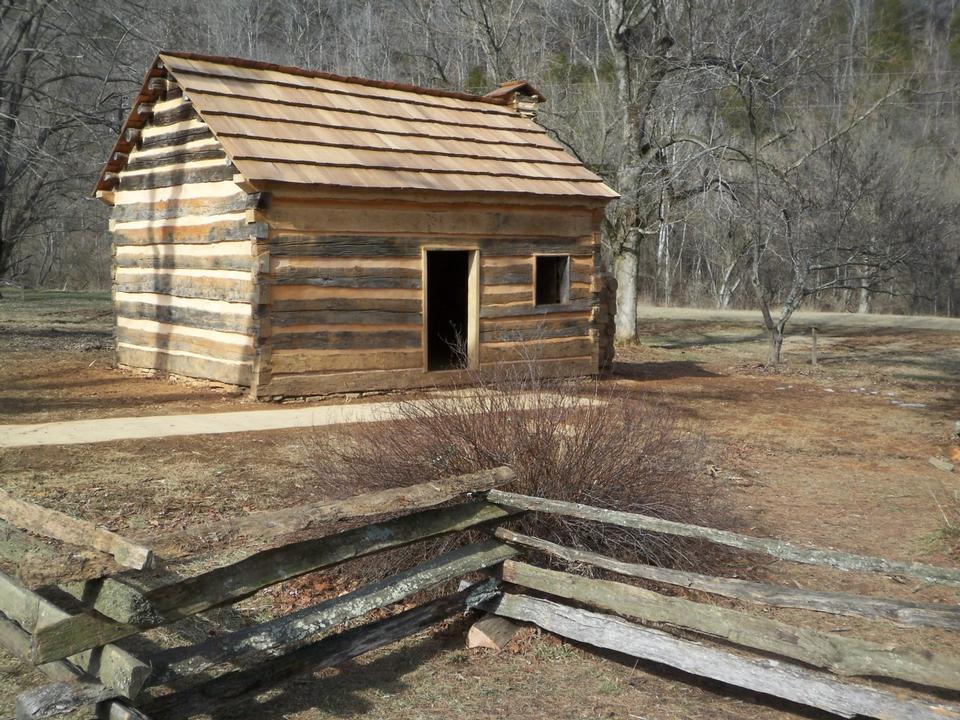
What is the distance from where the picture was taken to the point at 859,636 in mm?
5441

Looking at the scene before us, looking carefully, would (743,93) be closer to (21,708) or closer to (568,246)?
(568,246)

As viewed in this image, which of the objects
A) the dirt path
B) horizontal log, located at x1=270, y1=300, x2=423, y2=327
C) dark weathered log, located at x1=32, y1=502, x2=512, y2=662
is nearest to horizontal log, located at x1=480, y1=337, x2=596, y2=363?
horizontal log, located at x1=270, y1=300, x2=423, y2=327

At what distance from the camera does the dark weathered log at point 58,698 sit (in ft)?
11.6

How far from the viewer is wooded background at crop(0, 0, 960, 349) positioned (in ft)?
60.7

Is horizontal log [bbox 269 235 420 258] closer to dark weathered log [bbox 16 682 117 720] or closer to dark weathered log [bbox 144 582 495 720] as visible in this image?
dark weathered log [bbox 144 582 495 720]

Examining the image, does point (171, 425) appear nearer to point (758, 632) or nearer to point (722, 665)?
point (722, 665)

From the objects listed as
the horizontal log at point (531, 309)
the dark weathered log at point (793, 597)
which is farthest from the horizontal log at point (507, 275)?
the dark weathered log at point (793, 597)

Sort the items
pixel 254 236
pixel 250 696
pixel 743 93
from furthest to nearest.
A: pixel 743 93
pixel 254 236
pixel 250 696

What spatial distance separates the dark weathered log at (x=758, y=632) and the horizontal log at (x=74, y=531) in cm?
240

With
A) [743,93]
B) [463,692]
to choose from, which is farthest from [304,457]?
[743,93]

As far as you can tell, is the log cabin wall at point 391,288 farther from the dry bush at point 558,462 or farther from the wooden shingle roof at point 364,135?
the dry bush at point 558,462

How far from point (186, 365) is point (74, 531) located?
9.29m

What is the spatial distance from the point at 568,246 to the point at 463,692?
401 inches

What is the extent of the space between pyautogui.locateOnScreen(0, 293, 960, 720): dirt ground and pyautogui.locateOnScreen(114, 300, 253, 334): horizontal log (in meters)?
0.86
